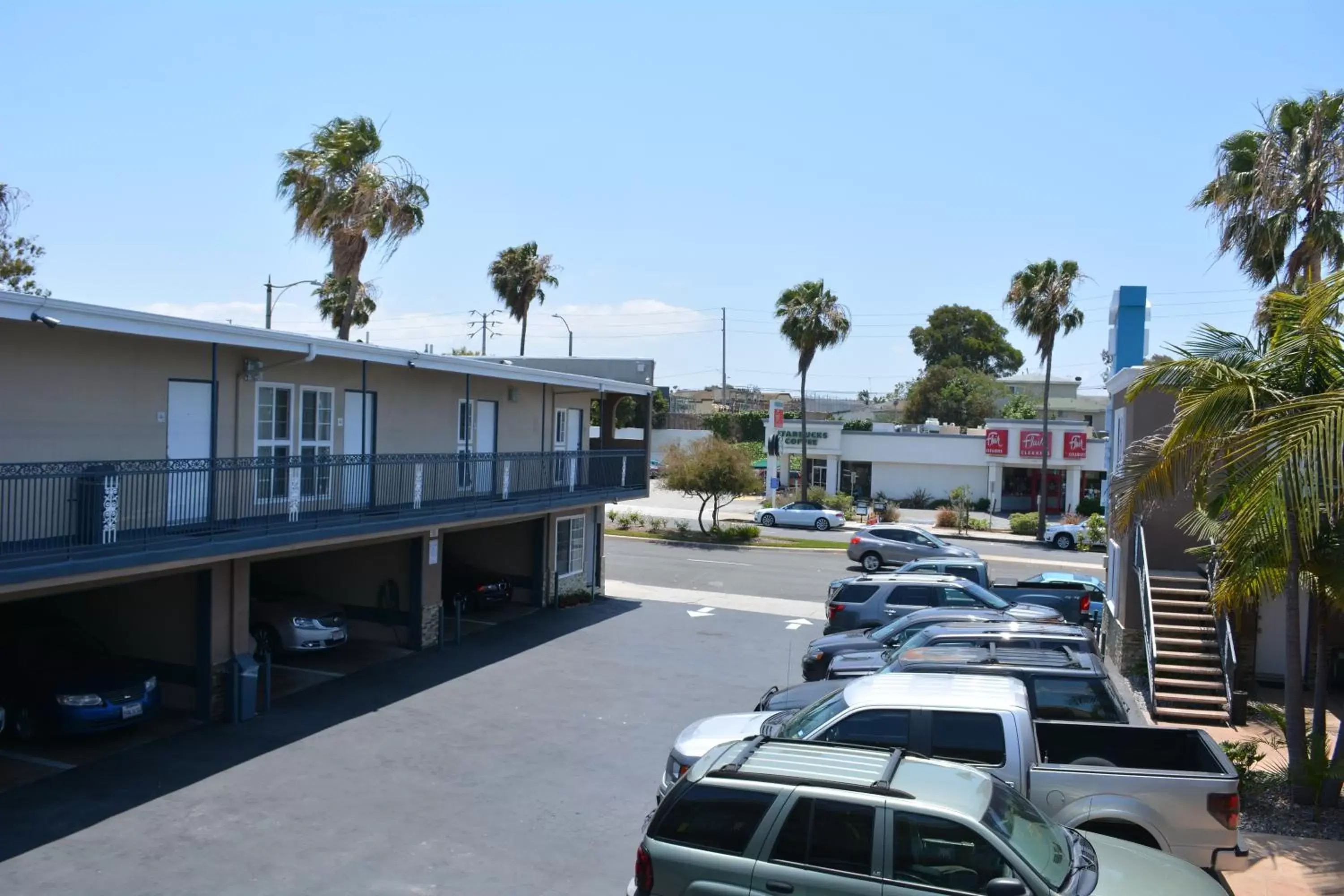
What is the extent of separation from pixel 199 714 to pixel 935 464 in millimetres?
48253

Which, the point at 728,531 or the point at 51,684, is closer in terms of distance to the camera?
the point at 51,684

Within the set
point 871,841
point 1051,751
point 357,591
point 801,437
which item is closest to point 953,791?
point 871,841

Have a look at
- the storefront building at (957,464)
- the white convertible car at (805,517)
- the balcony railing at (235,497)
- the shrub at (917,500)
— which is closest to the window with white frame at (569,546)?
the balcony railing at (235,497)

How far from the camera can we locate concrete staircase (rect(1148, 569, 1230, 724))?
15719 mm

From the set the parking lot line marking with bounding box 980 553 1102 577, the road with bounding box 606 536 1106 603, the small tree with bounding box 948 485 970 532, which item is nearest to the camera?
the road with bounding box 606 536 1106 603

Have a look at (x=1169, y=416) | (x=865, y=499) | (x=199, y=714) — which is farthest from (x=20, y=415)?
(x=865, y=499)

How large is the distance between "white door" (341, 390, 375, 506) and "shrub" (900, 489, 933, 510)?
4203 centimetres

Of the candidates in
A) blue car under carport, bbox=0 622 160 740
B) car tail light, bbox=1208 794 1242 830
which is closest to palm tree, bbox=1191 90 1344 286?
car tail light, bbox=1208 794 1242 830

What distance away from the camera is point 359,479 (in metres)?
17.2

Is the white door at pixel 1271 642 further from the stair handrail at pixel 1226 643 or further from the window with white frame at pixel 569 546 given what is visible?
the window with white frame at pixel 569 546

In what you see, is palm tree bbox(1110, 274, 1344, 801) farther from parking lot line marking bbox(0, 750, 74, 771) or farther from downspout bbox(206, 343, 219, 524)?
parking lot line marking bbox(0, 750, 74, 771)

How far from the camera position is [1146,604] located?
17.6 metres

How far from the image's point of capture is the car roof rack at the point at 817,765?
6.75 meters

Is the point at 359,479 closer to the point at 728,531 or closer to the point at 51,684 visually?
the point at 51,684
